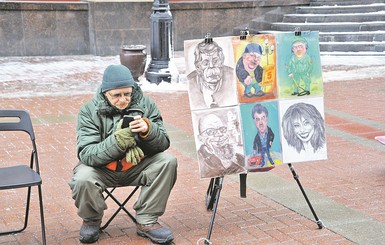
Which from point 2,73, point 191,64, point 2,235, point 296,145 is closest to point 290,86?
point 296,145

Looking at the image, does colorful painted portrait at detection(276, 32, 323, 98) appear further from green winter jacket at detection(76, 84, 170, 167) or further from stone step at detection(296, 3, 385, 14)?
stone step at detection(296, 3, 385, 14)

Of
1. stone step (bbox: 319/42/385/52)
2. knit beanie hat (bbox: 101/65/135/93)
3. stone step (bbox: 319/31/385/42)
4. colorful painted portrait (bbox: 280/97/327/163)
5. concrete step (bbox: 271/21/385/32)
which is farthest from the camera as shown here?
concrete step (bbox: 271/21/385/32)

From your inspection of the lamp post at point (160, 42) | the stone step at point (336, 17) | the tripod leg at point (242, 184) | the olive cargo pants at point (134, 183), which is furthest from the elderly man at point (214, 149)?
the stone step at point (336, 17)

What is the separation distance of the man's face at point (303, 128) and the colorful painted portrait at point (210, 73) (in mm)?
588

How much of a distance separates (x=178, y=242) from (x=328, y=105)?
225 inches

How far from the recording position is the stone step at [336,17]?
16.5 metres

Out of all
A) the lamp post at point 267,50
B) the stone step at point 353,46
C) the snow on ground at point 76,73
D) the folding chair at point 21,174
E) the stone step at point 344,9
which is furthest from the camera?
the stone step at point 344,9

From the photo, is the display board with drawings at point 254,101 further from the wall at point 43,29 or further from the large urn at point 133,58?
the wall at point 43,29

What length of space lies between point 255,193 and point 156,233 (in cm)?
144

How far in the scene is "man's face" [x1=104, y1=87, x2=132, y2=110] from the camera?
454 centimetres

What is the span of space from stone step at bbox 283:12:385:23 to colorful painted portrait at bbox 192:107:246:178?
12737 millimetres

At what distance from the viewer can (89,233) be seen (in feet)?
15.0

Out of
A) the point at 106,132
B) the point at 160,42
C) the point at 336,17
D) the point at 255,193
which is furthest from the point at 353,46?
the point at 106,132

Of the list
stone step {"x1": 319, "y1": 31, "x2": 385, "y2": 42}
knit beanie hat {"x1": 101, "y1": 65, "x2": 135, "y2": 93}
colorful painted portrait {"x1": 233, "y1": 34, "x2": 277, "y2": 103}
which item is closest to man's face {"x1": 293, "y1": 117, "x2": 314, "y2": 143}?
colorful painted portrait {"x1": 233, "y1": 34, "x2": 277, "y2": 103}
